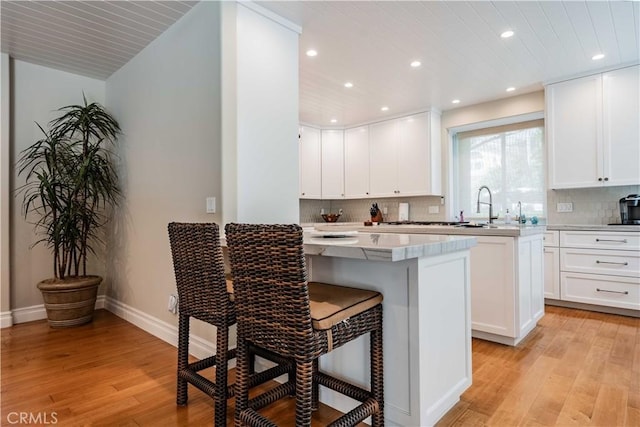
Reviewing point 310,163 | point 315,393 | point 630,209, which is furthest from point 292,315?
point 310,163

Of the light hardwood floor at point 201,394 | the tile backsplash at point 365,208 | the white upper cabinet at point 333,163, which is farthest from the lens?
the white upper cabinet at point 333,163

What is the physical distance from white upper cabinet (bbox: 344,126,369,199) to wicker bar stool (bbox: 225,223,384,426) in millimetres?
4126

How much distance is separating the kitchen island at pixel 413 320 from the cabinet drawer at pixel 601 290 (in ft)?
8.81

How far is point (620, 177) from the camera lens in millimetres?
3502

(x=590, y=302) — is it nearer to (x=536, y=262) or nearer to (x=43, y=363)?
(x=536, y=262)

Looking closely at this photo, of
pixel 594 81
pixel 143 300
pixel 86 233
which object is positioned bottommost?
pixel 143 300

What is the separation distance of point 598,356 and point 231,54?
3.31 m

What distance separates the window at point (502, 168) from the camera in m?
4.52

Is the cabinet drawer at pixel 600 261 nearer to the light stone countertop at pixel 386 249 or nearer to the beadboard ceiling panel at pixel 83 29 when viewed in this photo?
the light stone countertop at pixel 386 249

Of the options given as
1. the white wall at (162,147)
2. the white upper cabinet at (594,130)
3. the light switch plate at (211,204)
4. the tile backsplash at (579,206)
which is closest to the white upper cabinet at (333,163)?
Answer: the tile backsplash at (579,206)

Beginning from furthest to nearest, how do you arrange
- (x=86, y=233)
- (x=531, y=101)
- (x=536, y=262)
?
(x=531, y=101), (x=86, y=233), (x=536, y=262)

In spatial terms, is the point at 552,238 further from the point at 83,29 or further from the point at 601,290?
the point at 83,29

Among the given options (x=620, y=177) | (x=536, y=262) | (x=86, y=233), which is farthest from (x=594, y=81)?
(x=86, y=233)

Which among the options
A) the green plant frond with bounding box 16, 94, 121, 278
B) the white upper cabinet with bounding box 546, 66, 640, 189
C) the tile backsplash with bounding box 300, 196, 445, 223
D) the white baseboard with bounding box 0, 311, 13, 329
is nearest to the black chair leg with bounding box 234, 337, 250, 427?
the green plant frond with bounding box 16, 94, 121, 278
